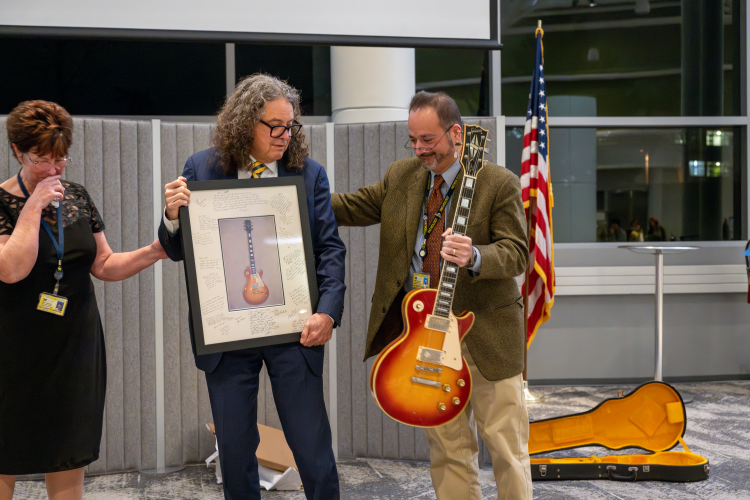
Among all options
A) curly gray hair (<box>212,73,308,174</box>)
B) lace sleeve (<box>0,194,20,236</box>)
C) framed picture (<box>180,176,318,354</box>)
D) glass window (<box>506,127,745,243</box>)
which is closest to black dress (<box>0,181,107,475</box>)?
lace sleeve (<box>0,194,20,236</box>)

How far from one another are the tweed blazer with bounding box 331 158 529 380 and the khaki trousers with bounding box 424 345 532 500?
0.09 meters

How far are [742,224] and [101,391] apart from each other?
5.62m

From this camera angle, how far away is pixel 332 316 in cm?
195

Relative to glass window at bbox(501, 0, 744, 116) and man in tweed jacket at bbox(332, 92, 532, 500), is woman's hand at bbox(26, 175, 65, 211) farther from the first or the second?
glass window at bbox(501, 0, 744, 116)

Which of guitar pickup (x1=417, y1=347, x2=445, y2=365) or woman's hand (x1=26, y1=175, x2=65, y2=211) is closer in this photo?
woman's hand (x1=26, y1=175, x2=65, y2=211)

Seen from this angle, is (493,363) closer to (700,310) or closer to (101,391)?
(101,391)

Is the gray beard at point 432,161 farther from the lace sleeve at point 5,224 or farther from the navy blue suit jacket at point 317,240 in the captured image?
the lace sleeve at point 5,224

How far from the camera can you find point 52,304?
1.93 m

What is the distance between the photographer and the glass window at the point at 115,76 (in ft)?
16.7

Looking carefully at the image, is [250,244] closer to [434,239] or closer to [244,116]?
[244,116]

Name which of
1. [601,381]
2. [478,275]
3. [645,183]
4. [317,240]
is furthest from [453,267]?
[645,183]

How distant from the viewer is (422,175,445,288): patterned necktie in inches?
86.0

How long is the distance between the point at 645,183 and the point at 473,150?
4251 mm

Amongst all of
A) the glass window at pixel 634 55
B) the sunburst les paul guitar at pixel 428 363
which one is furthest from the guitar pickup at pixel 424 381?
the glass window at pixel 634 55
